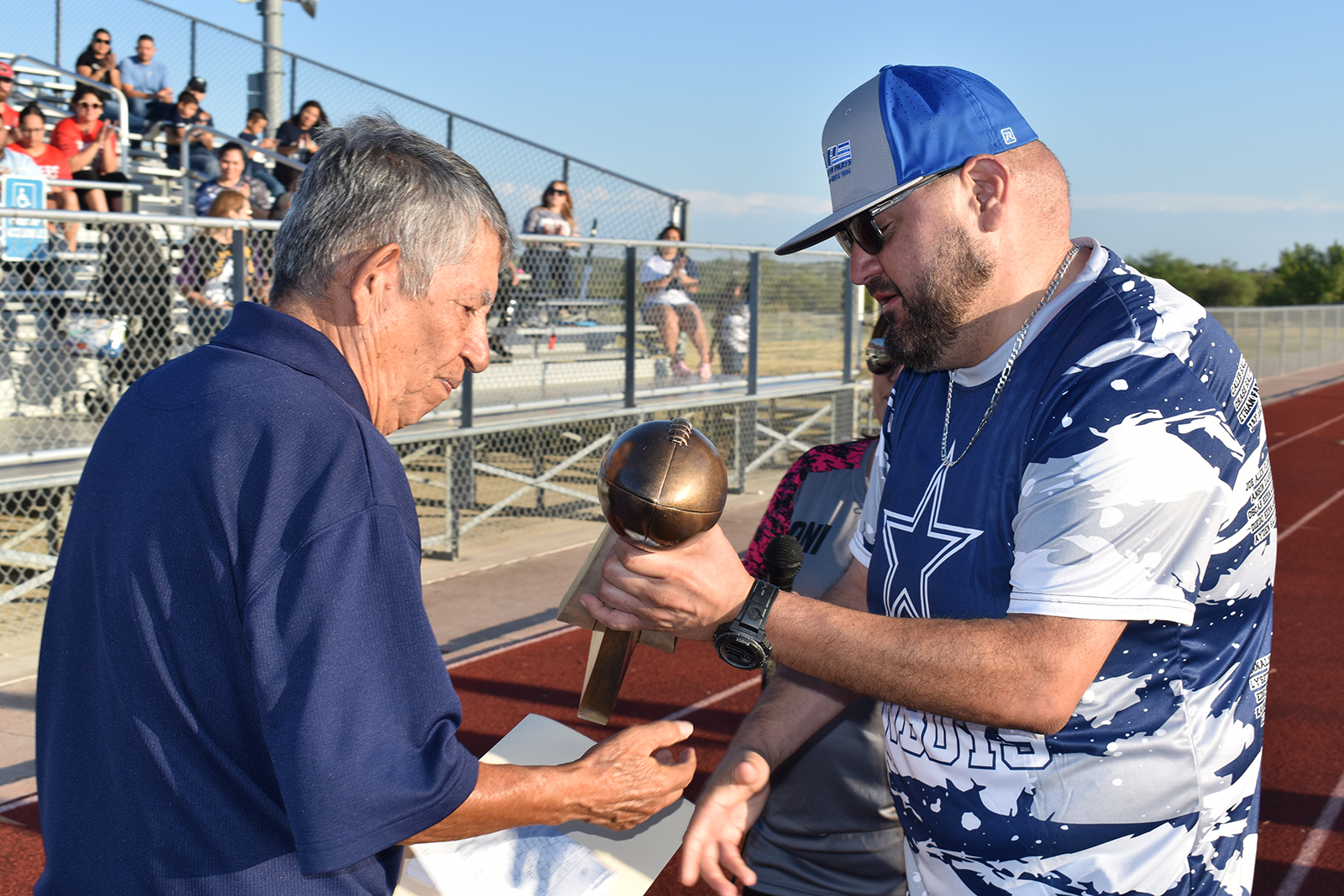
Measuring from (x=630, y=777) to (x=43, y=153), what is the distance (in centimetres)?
1074

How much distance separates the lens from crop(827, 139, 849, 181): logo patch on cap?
Result: 177cm

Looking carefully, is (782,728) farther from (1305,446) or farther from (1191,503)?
(1305,446)

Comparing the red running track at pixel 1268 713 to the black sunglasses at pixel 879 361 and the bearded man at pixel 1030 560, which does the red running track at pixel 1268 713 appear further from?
the bearded man at pixel 1030 560

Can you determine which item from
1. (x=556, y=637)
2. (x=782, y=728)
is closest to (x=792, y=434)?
(x=556, y=637)

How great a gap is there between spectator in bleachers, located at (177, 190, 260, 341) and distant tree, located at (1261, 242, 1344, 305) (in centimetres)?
6695

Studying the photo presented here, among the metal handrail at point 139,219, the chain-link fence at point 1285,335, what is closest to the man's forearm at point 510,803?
the metal handrail at point 139,219

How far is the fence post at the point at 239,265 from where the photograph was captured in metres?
6.47

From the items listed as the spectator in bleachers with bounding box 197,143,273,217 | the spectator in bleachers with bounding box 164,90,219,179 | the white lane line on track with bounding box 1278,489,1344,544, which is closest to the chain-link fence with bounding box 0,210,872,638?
the spectator in bleachers with bounding box 197,143,273,217

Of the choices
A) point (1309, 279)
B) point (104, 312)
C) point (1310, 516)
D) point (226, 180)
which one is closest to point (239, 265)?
point (104, 312)

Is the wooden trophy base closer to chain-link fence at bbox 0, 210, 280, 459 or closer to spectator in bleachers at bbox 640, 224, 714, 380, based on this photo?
chain-link fence at bbox 0, 210, 280, 459

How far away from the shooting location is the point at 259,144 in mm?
12656

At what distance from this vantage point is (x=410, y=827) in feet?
4.68

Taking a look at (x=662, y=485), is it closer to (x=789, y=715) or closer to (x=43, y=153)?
(x=789, y=715)

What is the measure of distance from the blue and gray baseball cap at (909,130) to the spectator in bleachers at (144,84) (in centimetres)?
1343
